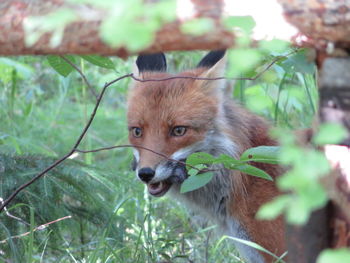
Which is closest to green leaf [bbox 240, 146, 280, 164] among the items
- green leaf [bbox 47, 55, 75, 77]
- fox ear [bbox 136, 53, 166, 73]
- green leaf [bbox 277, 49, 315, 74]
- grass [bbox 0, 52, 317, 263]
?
grass [bbox 0, 52, 317, 263]

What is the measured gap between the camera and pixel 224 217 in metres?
5.13

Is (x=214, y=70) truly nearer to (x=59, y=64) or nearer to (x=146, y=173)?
(x=146, y=173)

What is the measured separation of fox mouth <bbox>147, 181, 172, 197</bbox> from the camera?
4938mm

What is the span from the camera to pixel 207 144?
16.6 feet

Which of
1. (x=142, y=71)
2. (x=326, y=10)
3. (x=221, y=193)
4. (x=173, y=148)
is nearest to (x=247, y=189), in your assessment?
(x=221, y=193)

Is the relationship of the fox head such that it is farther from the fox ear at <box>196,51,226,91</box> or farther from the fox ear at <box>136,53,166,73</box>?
the fox ear at <box>136,53,166,73</box>

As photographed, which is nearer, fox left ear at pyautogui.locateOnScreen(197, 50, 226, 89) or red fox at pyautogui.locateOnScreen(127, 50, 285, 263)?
red fox at pyautogui.locateOnScreen(127, 50, 285, 263)

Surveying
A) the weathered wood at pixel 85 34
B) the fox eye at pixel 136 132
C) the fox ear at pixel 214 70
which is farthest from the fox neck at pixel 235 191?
the weathered wood at pixel 85 34

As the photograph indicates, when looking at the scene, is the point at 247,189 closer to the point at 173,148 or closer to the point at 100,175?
the point at 173,148

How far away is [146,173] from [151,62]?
1.49 metres

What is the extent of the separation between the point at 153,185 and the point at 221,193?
0.60 metres

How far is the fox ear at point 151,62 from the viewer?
5699 millimetres

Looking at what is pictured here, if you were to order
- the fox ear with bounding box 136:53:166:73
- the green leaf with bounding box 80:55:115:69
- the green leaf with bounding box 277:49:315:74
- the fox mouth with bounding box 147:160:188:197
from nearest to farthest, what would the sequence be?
the green leaf with bounding box 277:49:315:74 < the green leaf with bounding box 80:55:115:69 < the fox mouth with bounding box 147:160:188:197 < the fox ear with bounding box 136:53:166:73

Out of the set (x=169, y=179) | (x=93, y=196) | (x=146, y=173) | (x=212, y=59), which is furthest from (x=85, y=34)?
(x=212, y=59)
